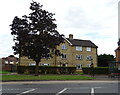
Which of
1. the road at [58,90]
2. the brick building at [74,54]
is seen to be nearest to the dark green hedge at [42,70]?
the brick building at [74,54]

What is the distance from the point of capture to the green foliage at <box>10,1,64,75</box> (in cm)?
3401

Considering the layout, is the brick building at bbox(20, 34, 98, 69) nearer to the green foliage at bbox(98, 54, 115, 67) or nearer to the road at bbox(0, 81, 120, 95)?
the green foliage at bbox(98, 54, 115, 67)

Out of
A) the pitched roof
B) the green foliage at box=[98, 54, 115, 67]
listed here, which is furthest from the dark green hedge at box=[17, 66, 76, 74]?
the green foliage at box=[98, 54, 115, 67]

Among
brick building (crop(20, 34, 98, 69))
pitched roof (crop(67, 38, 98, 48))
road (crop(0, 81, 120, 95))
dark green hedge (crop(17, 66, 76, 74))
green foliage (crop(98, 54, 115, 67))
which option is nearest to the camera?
road (crop(0, 81, 120, 95))

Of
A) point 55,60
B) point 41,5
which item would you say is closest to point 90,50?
point 55,60

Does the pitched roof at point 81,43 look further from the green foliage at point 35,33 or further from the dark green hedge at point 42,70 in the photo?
the green foliage at point 35,33

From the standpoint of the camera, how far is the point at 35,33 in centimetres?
3450

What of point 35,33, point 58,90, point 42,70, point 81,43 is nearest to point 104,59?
point 81,43

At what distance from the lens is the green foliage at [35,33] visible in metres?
34.0

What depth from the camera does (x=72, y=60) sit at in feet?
210

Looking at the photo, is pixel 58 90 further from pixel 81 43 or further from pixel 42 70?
pixel 81 43

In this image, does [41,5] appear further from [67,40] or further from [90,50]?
[90,50]

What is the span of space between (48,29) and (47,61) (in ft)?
87.2

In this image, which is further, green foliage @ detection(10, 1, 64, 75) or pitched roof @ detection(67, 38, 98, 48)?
pitched roof @ detection(67, 38, 98, 48)
